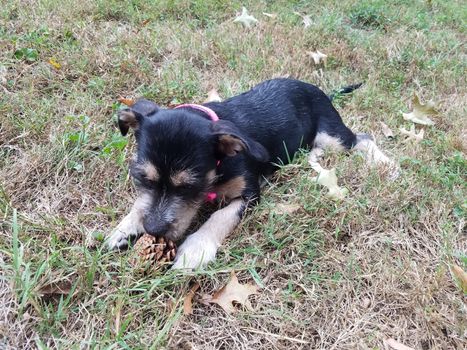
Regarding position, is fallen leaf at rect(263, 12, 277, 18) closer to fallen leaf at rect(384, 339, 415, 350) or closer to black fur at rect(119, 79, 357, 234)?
black fur at rect(119, 79, 357, 234)

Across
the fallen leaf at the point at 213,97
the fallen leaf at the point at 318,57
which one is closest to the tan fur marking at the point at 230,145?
the fallen leaf at the point at 213,97

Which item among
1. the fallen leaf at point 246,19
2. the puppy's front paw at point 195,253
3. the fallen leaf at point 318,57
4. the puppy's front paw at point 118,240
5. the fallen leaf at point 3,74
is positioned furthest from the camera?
the fallen leaf at point 246,19

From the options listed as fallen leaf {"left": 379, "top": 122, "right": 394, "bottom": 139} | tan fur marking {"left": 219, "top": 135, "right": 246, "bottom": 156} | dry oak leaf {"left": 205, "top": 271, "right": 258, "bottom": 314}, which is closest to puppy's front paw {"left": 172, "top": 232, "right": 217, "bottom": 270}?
dry oak leaf {"left": 205, "top": 271, "right": 258, "bottom": 314}

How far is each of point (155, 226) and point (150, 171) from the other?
37cm

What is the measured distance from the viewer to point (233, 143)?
303cm

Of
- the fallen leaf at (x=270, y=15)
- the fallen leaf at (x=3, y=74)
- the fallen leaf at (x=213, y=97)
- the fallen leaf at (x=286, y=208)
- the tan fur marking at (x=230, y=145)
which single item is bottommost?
the fallen leaf at (x=270, y=15)

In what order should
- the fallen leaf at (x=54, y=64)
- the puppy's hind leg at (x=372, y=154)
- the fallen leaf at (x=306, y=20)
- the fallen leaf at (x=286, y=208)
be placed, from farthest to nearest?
the fallen leaf at (x=306, y=20)
the fallen leaf at (x=54, y=64)
the puppy's hind leg at (x=372, y=154)
the fallen leaf at (x=286, y=208)

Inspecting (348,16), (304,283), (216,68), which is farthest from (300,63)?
(304,283)

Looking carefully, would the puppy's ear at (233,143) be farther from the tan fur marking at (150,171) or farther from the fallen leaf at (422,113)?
the fallen leaf at (422,113)

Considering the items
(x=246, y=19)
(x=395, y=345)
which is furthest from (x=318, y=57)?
(x=395, y=345)

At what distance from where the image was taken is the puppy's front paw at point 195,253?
9.27 ft

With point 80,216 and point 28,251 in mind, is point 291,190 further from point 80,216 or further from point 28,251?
point 28,251

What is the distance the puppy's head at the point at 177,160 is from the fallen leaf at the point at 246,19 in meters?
3.61

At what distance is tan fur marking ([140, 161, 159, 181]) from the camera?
9.58 ft
